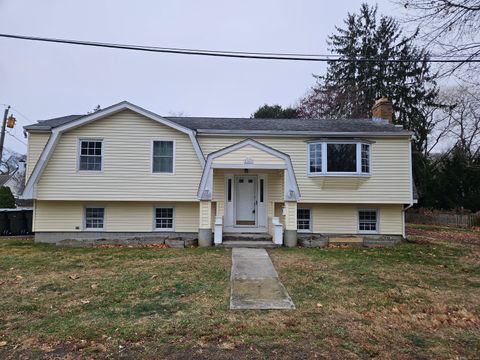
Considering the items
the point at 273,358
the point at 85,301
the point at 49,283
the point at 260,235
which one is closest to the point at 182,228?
the point at 260,235

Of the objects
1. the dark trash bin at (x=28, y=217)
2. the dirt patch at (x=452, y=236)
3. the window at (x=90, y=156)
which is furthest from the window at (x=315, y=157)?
the dark trash bin at (x=28, y=217)

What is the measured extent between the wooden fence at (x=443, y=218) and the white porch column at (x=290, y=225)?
17.0m

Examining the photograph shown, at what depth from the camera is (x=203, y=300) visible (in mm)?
5641

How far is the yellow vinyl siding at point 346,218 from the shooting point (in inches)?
523

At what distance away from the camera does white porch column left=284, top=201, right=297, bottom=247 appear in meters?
11.5

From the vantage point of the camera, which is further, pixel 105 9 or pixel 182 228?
pixel 182 228

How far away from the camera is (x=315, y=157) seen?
12.9 meters

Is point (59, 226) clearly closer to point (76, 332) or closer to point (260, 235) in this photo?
point (260, 235)

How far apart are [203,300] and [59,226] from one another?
9.50 meters

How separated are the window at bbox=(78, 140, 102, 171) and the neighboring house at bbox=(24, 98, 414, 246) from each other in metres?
0.04

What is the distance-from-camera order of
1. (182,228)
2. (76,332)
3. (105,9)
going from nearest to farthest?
(76,332) < (105,9) < (182,228)

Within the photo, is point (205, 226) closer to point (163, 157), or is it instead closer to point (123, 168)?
point (163, 157)

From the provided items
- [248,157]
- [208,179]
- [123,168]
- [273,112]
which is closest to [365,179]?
[248,157]

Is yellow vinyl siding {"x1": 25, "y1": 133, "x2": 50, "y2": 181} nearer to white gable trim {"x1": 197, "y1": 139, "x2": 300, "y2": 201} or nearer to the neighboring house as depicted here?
the neighboring house
